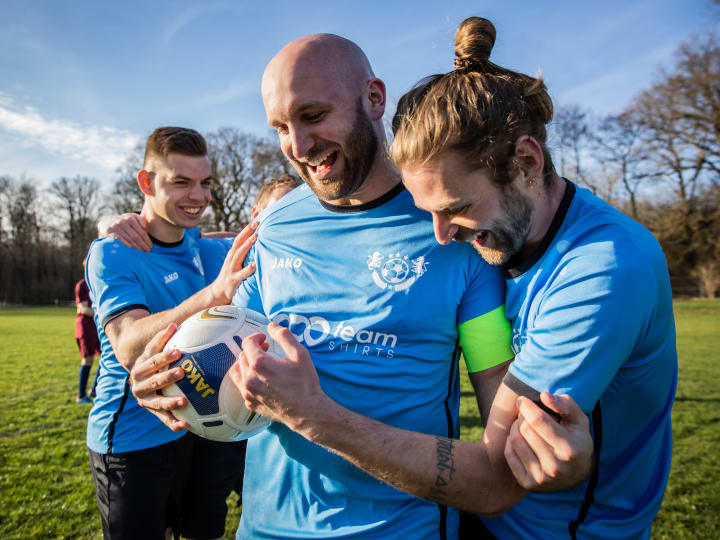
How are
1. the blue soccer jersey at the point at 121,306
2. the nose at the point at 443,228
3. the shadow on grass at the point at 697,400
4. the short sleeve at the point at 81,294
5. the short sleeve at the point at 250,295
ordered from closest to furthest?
the nose at the point at 443,228, the short sleeve at the point at 250,295, the blue soccer jersey at the point at 121,306, the shadow on grass at the point at 697,400, the short sleeve at the point at 81,294

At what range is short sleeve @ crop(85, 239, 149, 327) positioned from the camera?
9.74 ft

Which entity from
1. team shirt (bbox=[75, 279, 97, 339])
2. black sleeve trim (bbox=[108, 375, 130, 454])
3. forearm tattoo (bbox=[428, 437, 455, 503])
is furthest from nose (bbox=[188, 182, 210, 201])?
team shirt (bbox=[75, 279, 97, 339])

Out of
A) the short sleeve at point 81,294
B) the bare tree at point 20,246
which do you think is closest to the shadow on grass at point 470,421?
the short sleeve at point 81,294

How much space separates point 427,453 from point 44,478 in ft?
19.6

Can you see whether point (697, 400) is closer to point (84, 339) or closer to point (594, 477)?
point (594, 477)

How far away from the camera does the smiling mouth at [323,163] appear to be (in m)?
2.17

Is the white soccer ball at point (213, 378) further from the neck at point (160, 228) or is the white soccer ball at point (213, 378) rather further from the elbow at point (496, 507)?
the neck at point (160, 228)

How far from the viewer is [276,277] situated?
7.34 feet

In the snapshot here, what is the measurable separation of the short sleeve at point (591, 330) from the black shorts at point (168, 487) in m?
2.68

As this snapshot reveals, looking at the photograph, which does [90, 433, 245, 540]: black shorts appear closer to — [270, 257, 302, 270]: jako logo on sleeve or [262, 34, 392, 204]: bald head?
[270, 257, 302, 270]: jako logo on sleeve

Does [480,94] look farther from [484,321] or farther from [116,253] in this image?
[116,253]

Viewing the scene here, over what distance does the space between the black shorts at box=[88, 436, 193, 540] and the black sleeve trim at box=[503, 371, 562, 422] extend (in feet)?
8.51

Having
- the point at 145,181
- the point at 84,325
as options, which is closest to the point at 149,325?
the point at 145,181

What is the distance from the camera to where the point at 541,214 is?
6.26 ft
